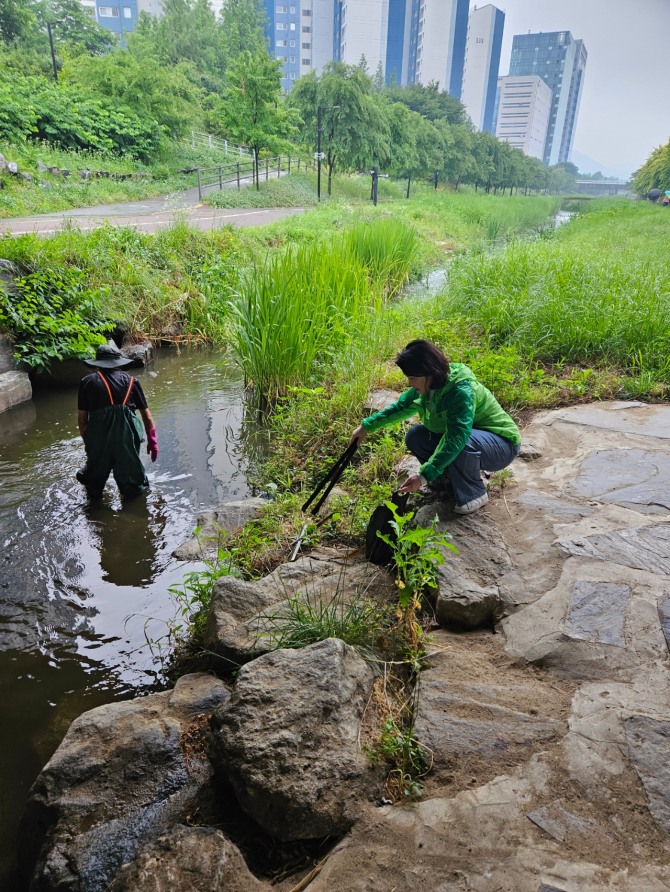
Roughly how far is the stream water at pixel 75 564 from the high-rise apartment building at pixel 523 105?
28068mm

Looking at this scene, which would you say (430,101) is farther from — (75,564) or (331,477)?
(75,564)

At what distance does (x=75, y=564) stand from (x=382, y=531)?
80.0 inches

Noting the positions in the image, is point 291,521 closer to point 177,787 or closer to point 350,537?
point 350,537

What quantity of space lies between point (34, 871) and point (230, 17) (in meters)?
44.1

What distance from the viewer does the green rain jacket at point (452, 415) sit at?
2633 mm

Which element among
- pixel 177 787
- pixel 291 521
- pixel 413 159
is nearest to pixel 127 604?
pixel 291 521

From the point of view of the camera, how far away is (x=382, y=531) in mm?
2758

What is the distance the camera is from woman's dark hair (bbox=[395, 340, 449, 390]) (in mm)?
2549

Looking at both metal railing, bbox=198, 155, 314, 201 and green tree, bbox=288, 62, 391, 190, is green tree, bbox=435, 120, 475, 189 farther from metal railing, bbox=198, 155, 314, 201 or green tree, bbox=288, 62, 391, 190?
metal railing, bbox=198, 155, 314, 201

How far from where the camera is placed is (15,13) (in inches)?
959

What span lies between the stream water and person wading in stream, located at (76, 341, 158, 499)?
27 cm

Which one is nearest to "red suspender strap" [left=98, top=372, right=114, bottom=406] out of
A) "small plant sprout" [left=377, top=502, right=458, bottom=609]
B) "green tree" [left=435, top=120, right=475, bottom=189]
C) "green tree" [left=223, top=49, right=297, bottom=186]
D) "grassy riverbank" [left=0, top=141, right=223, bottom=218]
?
"small plant sprout" [left=377, top=502, right=458, bottom=609]

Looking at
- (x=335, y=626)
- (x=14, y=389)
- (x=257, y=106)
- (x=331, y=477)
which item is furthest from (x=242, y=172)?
(x=335, y=626)

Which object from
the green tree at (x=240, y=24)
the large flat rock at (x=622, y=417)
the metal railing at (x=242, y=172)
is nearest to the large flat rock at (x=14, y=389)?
the large flat rock at (x=622, y=417)
